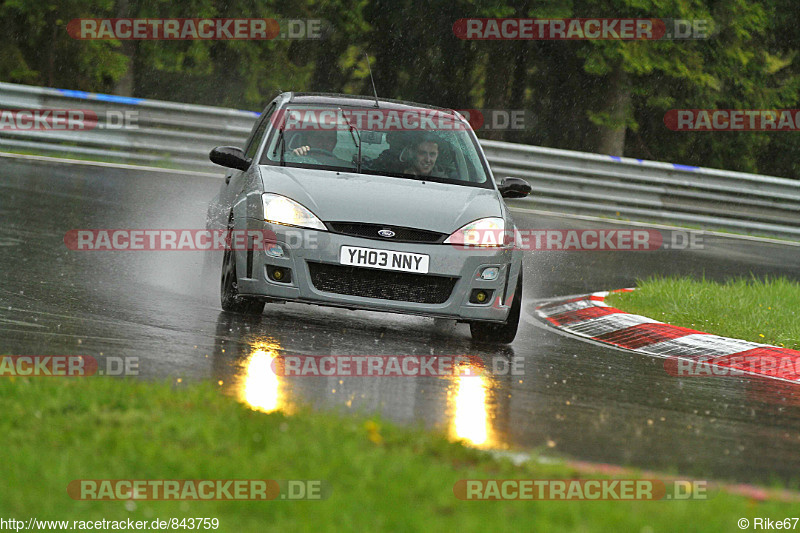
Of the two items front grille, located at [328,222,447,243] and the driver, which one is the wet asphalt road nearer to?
front grille, located at [328,222,447,243]

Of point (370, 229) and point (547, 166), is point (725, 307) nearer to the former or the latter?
→ point (370, 229)

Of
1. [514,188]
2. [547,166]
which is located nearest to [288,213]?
[514,188]

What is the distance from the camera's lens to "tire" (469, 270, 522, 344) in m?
9.02

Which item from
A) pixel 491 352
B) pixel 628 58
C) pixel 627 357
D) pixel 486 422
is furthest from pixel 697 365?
pixel 628 58

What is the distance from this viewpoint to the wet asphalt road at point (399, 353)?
20.4 ft

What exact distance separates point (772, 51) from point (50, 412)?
1070 inches

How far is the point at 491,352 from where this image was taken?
884 centimetres

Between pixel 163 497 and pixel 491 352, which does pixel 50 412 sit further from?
pixel 491 352

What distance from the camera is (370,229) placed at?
27.6ft

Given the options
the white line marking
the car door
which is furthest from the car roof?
the white line marking

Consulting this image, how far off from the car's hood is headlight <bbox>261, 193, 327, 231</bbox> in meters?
0.04

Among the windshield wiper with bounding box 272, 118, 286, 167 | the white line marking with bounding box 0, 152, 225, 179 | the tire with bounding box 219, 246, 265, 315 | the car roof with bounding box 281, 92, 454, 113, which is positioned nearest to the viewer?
the tire with bounding box 219, 246, 265, 315

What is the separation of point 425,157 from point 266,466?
519 cm

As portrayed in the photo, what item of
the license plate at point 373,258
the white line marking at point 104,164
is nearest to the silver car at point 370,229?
the license plate at point 373,258
